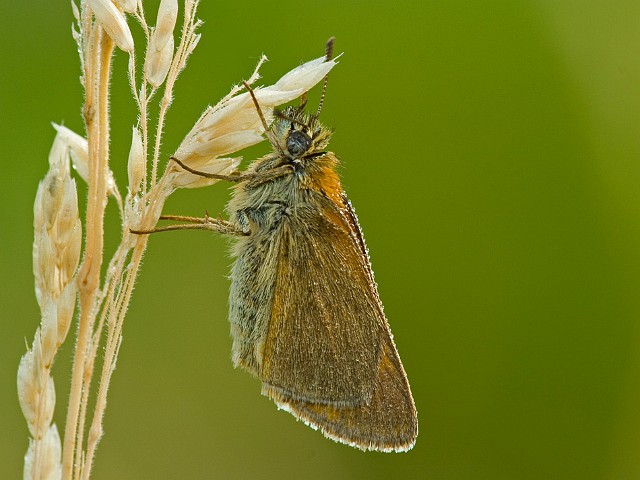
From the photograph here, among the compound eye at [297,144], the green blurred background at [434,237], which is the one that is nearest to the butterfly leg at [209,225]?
the compound eye at [297,144]

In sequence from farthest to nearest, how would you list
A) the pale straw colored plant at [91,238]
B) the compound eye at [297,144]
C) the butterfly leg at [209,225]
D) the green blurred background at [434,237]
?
the green blurred background at [434,237] → the compound eye at [297,144] → the butterfly leg at [209,225] → the pale straw colored plant at [91,238]

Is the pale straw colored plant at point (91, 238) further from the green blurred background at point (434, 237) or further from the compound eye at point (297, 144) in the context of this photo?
the green blurred background at point (434, 237)

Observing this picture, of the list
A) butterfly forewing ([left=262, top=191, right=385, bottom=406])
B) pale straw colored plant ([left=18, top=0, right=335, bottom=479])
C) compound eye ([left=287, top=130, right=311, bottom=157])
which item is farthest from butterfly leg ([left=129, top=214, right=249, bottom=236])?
pale straw colored plant ([left=18, top=0, right=335, bottom=479])

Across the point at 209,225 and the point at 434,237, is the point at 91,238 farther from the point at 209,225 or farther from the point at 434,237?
the point at 434,237

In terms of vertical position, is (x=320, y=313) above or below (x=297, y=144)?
below

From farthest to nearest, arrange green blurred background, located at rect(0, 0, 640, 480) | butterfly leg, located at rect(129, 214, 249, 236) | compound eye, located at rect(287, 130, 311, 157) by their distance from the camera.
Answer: green blurred background, located at rect(0, 0, 640, 480), compound eye, located at rect(287, 130, 311, 157), butterfly leg, located at rect(129, 214, 249, 236)

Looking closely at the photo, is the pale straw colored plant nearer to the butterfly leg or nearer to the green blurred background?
the butterfly leg

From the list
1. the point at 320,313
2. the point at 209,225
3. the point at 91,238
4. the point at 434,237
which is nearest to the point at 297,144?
the point at 209,225
